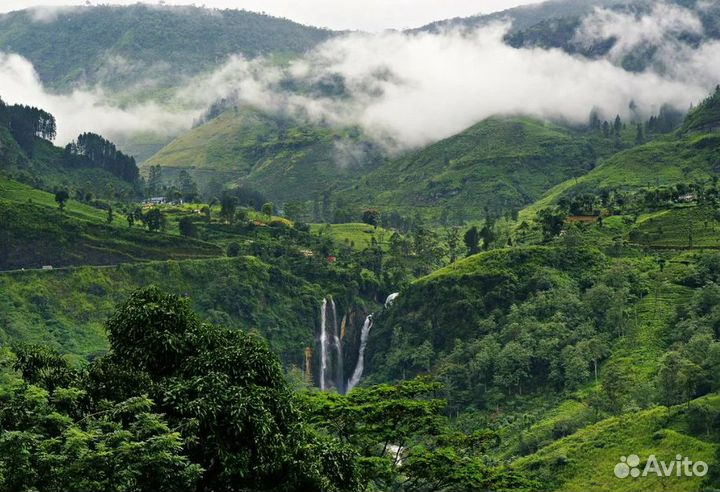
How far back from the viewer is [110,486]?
20219mm

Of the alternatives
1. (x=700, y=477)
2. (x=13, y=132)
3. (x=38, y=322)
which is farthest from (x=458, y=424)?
(x=13, y=132)

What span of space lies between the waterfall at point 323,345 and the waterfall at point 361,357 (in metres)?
4.32

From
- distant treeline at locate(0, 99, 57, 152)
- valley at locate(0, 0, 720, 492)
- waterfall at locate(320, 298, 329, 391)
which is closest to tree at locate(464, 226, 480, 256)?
valley at locate(0, 0, 720, 492)

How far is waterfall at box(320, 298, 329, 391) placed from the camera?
415ft

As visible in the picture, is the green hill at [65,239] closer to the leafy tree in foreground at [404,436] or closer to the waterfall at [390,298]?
the waterfall at [390,298]

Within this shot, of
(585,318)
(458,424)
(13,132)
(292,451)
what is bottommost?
(458,424)

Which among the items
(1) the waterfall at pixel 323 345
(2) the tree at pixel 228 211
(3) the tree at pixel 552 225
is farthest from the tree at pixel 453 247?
(2) the tree at pixel 228 211

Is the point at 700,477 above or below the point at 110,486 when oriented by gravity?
below

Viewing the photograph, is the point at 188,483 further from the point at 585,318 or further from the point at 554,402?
the point at 585,318

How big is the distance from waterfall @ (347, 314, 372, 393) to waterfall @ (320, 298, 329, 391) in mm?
4321

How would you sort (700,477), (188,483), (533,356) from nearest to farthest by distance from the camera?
(188,483)
(700,477)
(533,356)

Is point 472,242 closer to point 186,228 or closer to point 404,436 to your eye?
point 186,228

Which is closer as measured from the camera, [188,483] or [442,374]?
[188,483]

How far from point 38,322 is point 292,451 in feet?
295
